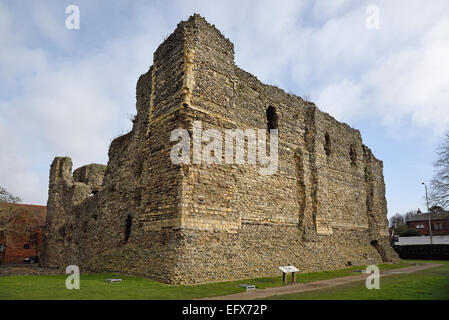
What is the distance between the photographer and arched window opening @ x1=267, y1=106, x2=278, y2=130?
14.9 meters

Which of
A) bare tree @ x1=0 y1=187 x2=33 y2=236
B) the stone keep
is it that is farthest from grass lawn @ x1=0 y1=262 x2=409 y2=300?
bare tree @ x1=0 y1=187 x2=33 y2=236

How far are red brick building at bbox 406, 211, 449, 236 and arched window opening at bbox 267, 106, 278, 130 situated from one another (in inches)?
1803

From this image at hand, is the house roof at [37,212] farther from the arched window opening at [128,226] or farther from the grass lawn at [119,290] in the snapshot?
the grass lawn at [119,290]

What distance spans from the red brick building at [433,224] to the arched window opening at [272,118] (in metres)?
45.8

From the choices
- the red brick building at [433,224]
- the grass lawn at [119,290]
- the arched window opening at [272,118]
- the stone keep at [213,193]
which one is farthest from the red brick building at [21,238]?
the red brick building at [433,224]

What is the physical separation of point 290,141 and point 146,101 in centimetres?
680

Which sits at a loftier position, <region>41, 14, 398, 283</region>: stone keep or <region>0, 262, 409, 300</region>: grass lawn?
<region>41, 14, 398, 283</region>: stone keep

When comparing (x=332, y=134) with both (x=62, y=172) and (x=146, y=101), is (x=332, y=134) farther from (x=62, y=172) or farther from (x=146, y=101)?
(x=62, y=172)

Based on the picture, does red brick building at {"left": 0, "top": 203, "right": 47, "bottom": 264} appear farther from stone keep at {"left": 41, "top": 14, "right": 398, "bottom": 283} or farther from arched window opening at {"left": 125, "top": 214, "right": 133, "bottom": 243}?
arched window opening at {"left": 125, "top": 214, "right": 133, "bottom": 243}

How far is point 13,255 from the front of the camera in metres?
32.7

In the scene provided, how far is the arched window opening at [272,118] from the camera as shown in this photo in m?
14.9

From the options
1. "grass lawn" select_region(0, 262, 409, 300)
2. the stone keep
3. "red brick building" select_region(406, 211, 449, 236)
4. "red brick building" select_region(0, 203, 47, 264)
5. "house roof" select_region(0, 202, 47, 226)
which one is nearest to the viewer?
Answer: "grass lawn" select_region(0, 262, 409, 300)

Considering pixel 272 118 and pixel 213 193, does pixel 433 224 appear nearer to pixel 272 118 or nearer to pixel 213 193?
pixel 272 118

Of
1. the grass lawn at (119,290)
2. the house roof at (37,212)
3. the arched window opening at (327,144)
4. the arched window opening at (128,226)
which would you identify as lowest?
the grass lawn at (119,290)
